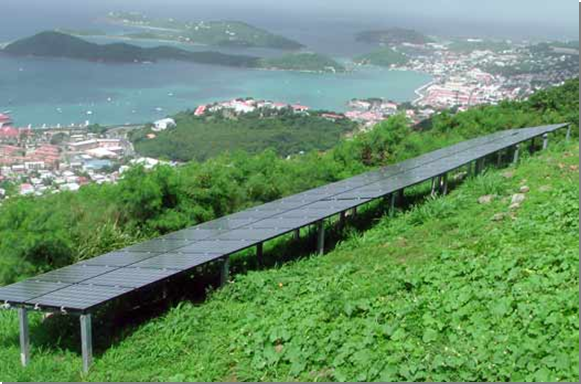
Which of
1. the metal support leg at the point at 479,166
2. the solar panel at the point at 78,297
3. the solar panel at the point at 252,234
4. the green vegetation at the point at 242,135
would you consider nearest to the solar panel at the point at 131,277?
the solar panel at the point at 78,297

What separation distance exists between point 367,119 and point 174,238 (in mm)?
36099

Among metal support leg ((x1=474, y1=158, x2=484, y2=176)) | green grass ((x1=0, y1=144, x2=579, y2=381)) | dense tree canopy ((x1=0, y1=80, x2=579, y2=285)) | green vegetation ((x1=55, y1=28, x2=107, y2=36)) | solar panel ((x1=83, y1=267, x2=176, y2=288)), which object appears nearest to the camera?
green grass ((x1=0, y1=144, x2=579, y2=381))

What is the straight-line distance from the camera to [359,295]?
7207 mm

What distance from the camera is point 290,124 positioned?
140ft

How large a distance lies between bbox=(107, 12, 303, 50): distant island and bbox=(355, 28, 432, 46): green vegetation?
52.3 ft

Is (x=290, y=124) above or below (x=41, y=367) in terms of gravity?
below

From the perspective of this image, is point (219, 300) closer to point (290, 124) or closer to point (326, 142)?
point (326, 142)

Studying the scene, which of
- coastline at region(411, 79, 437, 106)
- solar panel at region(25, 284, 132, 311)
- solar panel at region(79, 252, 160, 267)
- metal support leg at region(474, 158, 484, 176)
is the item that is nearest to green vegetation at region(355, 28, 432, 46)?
coastline at region(411, 79, 437, 106)

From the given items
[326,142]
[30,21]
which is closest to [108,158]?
[326,142]

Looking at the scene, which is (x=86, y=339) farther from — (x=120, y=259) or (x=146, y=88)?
(x=146, y=88)

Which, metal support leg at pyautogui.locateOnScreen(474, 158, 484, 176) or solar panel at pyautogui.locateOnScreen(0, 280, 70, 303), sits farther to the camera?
metal support leg at pyautogui.locateOnScreen(474, 158, 484, 176)

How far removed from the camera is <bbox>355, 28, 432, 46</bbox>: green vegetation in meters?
101

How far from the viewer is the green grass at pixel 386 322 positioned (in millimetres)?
5512

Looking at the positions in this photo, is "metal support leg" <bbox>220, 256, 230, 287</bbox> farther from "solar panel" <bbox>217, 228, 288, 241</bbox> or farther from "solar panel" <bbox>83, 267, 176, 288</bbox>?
"solar panel" <bbox>83, 267, 176, 288</bbox>
